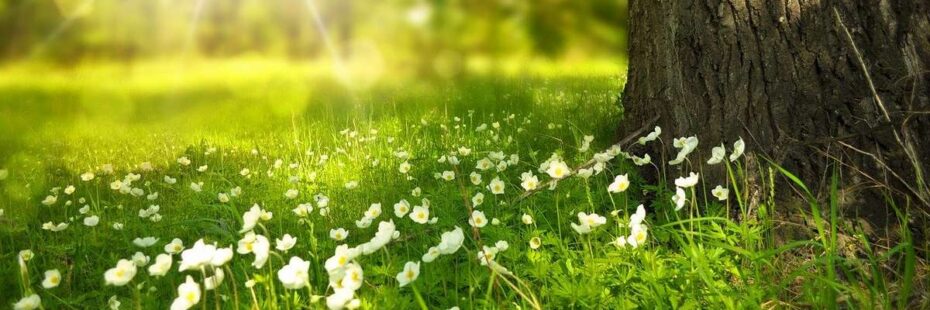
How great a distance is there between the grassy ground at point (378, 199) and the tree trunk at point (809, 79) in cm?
13

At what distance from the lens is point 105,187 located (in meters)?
3.16

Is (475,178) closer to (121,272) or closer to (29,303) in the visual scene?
(121,272)

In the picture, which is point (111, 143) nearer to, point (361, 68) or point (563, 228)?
point (361, 68)

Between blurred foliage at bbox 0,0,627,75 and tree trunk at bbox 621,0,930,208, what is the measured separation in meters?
2.98

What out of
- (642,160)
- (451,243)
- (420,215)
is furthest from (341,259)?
(642,160)

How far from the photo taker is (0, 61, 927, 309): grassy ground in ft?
5.54

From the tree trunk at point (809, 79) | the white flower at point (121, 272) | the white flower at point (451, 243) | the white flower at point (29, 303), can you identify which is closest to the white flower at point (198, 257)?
the white flower at point (121, 272)

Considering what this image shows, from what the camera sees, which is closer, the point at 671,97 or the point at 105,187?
the point at 671,97

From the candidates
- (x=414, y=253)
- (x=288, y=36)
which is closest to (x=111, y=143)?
(x=288, y=36)

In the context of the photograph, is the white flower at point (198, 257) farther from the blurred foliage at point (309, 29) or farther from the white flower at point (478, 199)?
the blurred foliage at point (309, 29)

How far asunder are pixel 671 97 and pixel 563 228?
0.54 meters

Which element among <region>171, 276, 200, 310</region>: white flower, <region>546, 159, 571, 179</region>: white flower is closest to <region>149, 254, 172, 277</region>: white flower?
<region>171, 276, 200, 310</region>: white flower

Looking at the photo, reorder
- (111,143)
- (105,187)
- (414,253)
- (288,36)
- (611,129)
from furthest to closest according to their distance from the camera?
(288,36) → (111,143) → (611,129) → (105,187) → (414,253)

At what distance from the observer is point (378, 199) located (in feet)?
8.95
